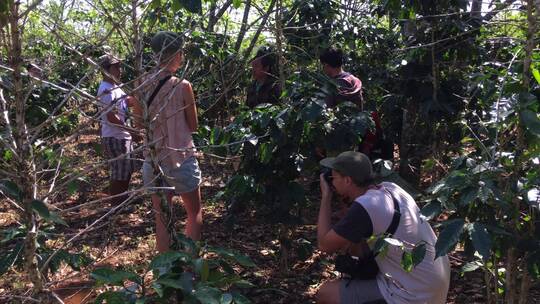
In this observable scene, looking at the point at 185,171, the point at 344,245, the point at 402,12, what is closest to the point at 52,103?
the point at 185,171

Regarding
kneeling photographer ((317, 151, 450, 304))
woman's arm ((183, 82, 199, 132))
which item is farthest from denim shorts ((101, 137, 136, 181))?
kneeling photographer ((317, 151, 450, 304))

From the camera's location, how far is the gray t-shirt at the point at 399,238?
2.78 meters

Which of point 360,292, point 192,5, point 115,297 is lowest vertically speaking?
point 360,292

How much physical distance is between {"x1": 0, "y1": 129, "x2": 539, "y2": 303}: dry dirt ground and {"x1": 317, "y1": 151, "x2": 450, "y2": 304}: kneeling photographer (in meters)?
0.68

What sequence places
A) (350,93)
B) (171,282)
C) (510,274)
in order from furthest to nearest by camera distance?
1. (350,93)
2. (510,274)
3. (171,282)

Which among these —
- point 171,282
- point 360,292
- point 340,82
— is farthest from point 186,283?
point 340,82

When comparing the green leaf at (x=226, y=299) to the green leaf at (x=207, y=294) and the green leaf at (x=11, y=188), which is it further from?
the green leaf at (x=11, y=188)

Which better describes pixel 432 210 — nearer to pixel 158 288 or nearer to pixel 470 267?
pixel 470 267

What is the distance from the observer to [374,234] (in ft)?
9.15

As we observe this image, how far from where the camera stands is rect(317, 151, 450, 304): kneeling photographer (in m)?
2.79

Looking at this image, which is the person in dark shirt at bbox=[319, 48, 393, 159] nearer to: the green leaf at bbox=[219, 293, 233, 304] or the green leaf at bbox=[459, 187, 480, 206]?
the green leaf at bbox=[459, 187, 480, 206]

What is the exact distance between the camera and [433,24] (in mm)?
4418

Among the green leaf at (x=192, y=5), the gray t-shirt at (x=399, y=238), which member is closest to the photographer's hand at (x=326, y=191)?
the gray t-shirt at (x=399, y=238)

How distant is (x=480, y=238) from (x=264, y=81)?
285 centimetres
